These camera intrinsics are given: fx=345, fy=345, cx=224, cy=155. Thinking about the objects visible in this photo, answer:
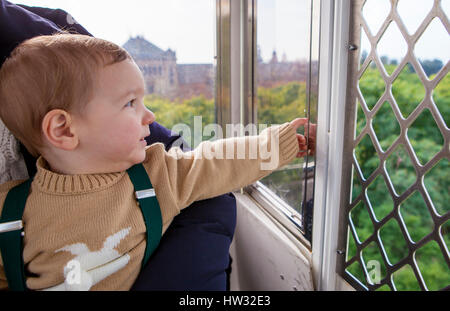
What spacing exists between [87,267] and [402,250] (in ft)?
2.42

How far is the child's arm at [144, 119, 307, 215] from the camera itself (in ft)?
2.91

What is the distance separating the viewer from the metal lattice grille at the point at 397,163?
66 centimetres

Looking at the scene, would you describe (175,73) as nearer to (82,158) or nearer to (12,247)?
(82,158)

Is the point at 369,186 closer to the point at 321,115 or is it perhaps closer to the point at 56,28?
the point at 321,115

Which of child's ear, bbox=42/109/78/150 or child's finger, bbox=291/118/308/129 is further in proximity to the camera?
child's finger, bbox=291/118/308/129

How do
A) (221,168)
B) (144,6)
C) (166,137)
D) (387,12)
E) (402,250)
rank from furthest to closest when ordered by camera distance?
(144,6) → (166,137) → (221,168) → (402,250) → (387,12)

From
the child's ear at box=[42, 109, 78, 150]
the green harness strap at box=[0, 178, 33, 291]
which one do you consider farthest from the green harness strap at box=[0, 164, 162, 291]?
the child's ear at box=[42, 109, 78, 150]

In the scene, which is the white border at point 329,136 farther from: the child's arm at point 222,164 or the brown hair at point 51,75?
the brown hair at point 51,75

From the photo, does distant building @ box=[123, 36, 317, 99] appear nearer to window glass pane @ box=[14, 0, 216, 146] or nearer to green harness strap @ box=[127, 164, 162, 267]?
window glass pane @ box=[14, 0, 216, 146]

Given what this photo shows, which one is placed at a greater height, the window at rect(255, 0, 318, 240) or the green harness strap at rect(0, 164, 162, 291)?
the window at rect(255, 0, 318, 240)

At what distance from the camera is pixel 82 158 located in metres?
0.84

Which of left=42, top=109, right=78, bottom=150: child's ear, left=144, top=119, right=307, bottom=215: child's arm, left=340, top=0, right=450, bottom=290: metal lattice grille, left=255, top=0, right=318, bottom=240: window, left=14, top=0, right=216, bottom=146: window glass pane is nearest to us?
left=340, top=0, right=450, bottom=290: metal lattice grille

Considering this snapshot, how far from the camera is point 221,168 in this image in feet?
3.02
